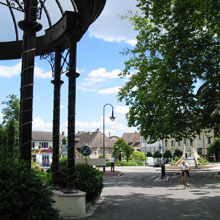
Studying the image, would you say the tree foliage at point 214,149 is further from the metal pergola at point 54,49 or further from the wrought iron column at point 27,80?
the wrought iron column at point 27,80

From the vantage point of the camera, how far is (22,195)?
429 cm

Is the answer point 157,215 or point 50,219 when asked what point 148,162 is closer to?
point 157,215

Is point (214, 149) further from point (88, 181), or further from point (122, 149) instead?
point (88, 181)

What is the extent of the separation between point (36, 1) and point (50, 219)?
14.9 ft

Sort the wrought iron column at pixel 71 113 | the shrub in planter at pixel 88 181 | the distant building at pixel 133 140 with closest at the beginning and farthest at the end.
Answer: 1. the wrought iron column at pixel 71 113
2. the shrub in planter at pixel 88 181
3. the distant building at pixel 133 140

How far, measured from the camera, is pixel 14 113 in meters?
56.2

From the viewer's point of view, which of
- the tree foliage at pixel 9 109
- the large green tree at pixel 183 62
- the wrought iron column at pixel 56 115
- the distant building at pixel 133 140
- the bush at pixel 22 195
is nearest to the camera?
the bush at pixel 22 195

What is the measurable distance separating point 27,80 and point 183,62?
12.9 metres

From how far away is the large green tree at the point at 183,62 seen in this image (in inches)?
614

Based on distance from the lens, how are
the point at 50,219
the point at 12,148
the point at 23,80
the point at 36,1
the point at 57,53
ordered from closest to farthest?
1. the point at 50,219
2. the point at 23,80
3. the point at 36,1
4. the point at 57,53
5. the point at 12,148

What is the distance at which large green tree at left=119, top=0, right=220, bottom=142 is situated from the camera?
15.6m

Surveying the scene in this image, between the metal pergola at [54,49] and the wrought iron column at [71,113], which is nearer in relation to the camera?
the metal pergola at [54,49]

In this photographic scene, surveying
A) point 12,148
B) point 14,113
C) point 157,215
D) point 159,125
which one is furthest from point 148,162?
point 157,215

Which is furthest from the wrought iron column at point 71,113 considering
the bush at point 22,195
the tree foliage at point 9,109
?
the tree foliage at point 9,109
